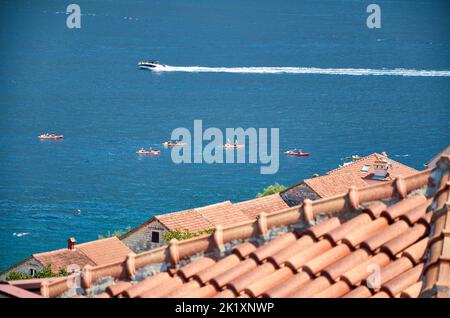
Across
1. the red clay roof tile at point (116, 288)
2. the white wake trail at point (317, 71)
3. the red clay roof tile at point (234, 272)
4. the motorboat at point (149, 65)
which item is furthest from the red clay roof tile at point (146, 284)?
the motorboat at point (149, 65)

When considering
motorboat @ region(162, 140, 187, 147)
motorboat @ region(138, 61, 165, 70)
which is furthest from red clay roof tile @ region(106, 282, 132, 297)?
motorboat @ region(138, 61, 165, 70)

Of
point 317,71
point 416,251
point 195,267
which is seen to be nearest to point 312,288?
point 416,251

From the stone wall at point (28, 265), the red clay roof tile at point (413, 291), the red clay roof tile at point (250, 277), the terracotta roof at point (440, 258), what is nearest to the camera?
the terracotta roof at point (440, 258)

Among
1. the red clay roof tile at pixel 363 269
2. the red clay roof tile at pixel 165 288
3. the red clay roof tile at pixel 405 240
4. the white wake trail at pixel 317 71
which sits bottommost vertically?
the red clay roof tile at pixel 165 288

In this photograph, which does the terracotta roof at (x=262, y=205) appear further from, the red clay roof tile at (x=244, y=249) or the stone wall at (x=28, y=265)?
the red clay roof tile at (x=244, y=249)
